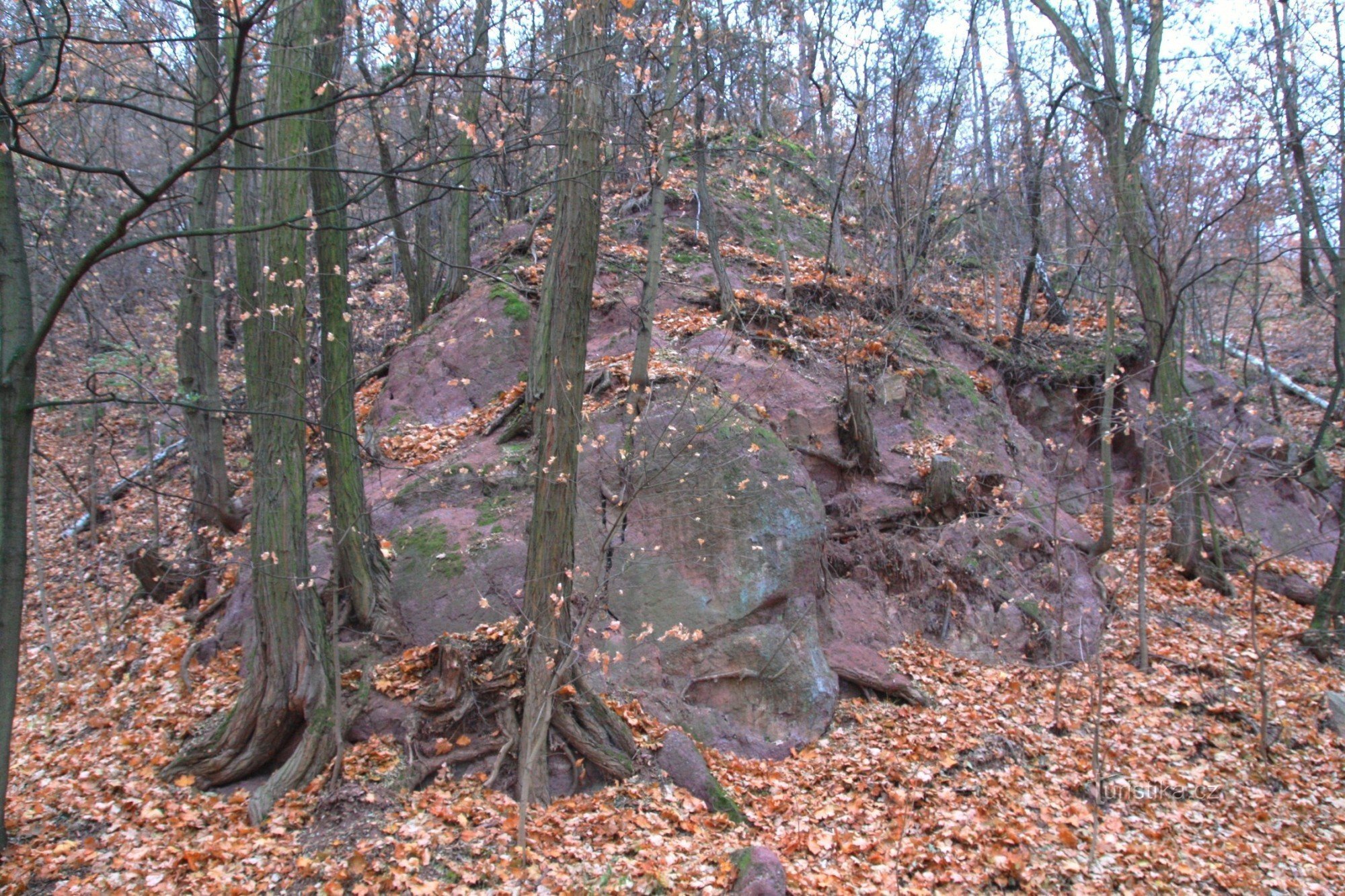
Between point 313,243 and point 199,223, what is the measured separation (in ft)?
12.7

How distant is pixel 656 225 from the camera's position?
9.68 meters

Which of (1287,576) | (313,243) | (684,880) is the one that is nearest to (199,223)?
(313,243)

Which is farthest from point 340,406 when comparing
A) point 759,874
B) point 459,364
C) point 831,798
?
point 831,798

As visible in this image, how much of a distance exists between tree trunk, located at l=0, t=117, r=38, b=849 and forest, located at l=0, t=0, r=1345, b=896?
40 mm

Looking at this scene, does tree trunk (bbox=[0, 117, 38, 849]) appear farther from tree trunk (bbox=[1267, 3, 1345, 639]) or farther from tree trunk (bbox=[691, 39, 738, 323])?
tree trunk (bbox=[1267, 3, 1345, 639])

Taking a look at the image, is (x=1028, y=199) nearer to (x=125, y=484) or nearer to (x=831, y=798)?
(x=831, y=798)

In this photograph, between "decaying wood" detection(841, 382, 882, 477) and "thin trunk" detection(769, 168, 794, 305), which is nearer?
"decaying wood" detection(841, 382, 882, 477)

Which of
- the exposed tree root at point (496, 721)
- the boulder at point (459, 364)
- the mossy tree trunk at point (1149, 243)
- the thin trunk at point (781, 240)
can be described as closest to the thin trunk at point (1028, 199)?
the mossy tree trunk at point (1149, 243)

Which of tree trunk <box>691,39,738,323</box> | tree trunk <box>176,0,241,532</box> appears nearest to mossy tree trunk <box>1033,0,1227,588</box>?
tree trunk <box>691,39,738,323</box>

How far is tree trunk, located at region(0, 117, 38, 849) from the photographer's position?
5.04 meters

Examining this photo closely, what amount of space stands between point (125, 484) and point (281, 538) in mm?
8464

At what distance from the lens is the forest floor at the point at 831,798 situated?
16.9 ft

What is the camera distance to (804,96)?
21078 mm

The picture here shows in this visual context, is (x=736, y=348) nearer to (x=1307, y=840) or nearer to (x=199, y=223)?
(x=199, y=223)
